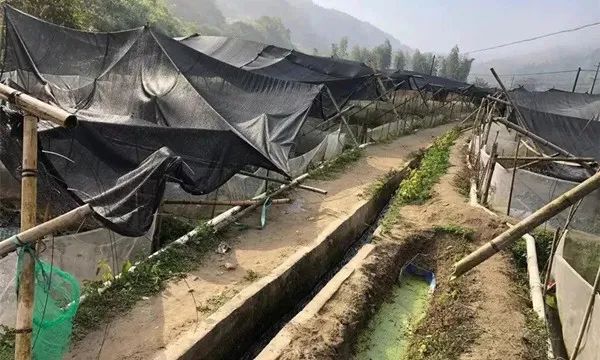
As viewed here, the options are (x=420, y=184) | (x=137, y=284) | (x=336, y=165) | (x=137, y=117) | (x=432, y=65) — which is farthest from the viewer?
(x=432, y=65)

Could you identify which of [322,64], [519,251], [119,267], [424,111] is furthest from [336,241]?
[424,111]

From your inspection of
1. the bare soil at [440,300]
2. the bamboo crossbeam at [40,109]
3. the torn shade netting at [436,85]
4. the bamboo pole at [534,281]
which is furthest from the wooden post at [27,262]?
the torn shade netting at [436,85]

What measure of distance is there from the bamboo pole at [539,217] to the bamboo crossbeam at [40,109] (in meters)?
3.82

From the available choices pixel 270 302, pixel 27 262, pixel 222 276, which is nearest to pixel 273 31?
pixel 222 276

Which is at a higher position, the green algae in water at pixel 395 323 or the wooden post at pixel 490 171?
Answer: the wooden post at pixel 490 171

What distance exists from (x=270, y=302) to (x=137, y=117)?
16.3 feet

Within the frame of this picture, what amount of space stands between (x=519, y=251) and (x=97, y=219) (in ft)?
25.0

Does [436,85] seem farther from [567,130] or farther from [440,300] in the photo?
[440,300]

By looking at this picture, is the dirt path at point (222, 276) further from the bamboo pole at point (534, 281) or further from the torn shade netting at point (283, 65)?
the torn shade netting at point (283, 65)

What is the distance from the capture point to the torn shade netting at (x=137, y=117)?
245 inches

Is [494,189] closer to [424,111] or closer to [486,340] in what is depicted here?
[486,340]

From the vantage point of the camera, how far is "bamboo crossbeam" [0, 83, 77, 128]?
143 inches

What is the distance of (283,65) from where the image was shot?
1886 cm

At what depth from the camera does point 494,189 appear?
35.4 ft
